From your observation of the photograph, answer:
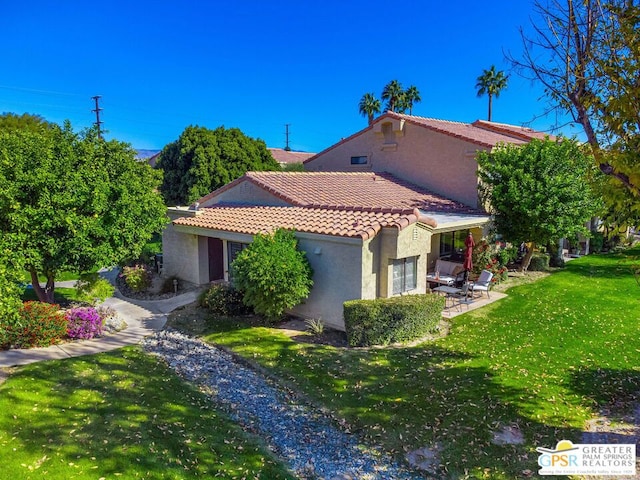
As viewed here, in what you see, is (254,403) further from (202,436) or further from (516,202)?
(516,202)

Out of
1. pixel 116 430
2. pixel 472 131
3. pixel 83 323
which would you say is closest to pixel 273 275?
pixel 83 323

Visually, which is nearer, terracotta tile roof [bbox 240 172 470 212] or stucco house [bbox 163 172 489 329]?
stucco house [bbox 163 172 489 329]

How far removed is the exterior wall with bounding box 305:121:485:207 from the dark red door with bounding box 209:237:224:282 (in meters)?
13.3

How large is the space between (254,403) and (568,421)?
767cm

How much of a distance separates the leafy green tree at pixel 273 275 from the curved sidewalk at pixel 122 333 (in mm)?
4347

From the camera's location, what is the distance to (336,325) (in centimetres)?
1756

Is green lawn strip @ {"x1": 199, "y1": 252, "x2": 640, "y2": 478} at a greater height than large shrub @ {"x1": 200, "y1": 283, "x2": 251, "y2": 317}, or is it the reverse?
large shrub @ {"x1": 200, "y1": 283, "x2": 251, "y2": 317}

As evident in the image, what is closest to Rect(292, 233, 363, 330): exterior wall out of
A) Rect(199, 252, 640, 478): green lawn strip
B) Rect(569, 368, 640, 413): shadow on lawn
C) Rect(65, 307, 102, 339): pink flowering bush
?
Rect(199, 252, 640, 478): green lawn strip

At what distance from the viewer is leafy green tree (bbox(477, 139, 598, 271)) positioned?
23188 mm

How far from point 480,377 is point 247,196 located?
648 inches

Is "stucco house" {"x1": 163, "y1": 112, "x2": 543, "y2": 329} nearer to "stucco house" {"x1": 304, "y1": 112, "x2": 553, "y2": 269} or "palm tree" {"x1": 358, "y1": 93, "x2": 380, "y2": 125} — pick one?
"stucco house" {"x1": 304, "y1": 112, "x2": 553, "y2": 269}

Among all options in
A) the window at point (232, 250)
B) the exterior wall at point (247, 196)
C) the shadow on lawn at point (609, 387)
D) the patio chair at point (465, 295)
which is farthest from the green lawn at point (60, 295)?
the shadow on lawn at point (609, 387)

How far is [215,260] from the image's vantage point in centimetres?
2481

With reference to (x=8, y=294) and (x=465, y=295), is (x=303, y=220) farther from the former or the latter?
(x=8, y=294)
